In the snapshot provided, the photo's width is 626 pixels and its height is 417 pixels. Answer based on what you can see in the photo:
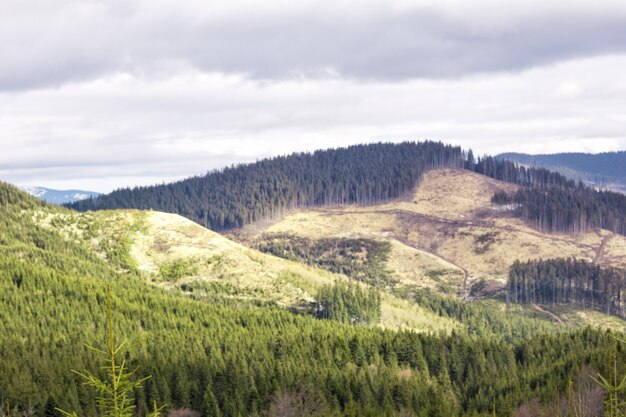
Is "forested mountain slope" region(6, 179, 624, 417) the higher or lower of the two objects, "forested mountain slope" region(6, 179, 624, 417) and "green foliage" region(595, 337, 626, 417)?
the lower

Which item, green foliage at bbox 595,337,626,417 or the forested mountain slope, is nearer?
green foliage at bbox 595,337,626,417

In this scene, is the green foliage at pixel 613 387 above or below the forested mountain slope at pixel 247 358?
above

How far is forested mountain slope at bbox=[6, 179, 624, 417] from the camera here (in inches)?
4087

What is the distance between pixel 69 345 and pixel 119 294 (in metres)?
42.0

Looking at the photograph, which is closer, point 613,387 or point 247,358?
point 613,387

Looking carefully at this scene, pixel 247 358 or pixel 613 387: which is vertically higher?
pixel 613 387

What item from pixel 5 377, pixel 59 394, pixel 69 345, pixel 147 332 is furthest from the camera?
pixel 147 332

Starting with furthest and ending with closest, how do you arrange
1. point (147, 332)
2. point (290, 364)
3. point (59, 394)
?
point (147, 332) < point (290, 364) < point (59, 394)

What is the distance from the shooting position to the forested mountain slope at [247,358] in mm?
103812

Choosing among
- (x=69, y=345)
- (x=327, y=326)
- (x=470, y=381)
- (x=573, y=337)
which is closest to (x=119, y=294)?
(x=69, y=345)

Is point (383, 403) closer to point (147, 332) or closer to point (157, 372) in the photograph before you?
point (157, 372)

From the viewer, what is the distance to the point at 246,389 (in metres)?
111

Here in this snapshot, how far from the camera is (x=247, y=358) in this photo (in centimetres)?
13488

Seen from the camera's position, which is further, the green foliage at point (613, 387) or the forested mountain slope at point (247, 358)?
the forested mountain slope at point (247, 358)
